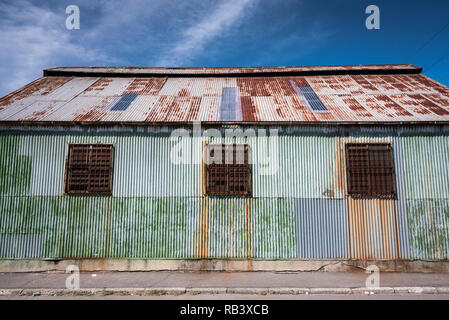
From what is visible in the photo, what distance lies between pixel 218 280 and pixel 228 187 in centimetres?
301

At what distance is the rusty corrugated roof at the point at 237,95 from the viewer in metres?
10.3

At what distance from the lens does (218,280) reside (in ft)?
26.4

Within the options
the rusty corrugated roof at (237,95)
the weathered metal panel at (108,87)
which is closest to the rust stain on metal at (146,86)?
the rusty corrugated roof at (237,95)

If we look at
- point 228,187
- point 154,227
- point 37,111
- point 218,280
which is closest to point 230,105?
point 228,187

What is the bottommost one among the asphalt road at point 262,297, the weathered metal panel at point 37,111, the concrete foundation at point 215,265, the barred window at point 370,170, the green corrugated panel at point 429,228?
the asphalt road at point 262,297

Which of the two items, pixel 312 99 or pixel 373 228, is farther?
pixel 312 99

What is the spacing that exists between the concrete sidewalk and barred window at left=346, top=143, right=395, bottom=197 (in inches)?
105

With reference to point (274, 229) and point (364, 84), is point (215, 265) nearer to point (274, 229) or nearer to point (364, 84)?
point (274, 229)

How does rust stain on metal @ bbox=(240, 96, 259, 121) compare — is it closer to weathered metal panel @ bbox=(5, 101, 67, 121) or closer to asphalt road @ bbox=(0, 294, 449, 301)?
asphalt road @ bbox=(0, 294, 449, 301)

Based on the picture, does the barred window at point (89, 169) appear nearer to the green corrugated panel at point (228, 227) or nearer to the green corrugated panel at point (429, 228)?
the green corrugated panel at point (228, 227)

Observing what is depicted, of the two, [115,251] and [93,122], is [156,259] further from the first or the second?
[93,122]

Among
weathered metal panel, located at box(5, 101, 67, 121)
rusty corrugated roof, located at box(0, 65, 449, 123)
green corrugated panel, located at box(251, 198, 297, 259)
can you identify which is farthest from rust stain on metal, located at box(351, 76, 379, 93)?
weathered metal panel, located at box(5, 101, 67, 121)

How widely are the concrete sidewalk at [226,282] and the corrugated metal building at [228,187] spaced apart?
71cm
